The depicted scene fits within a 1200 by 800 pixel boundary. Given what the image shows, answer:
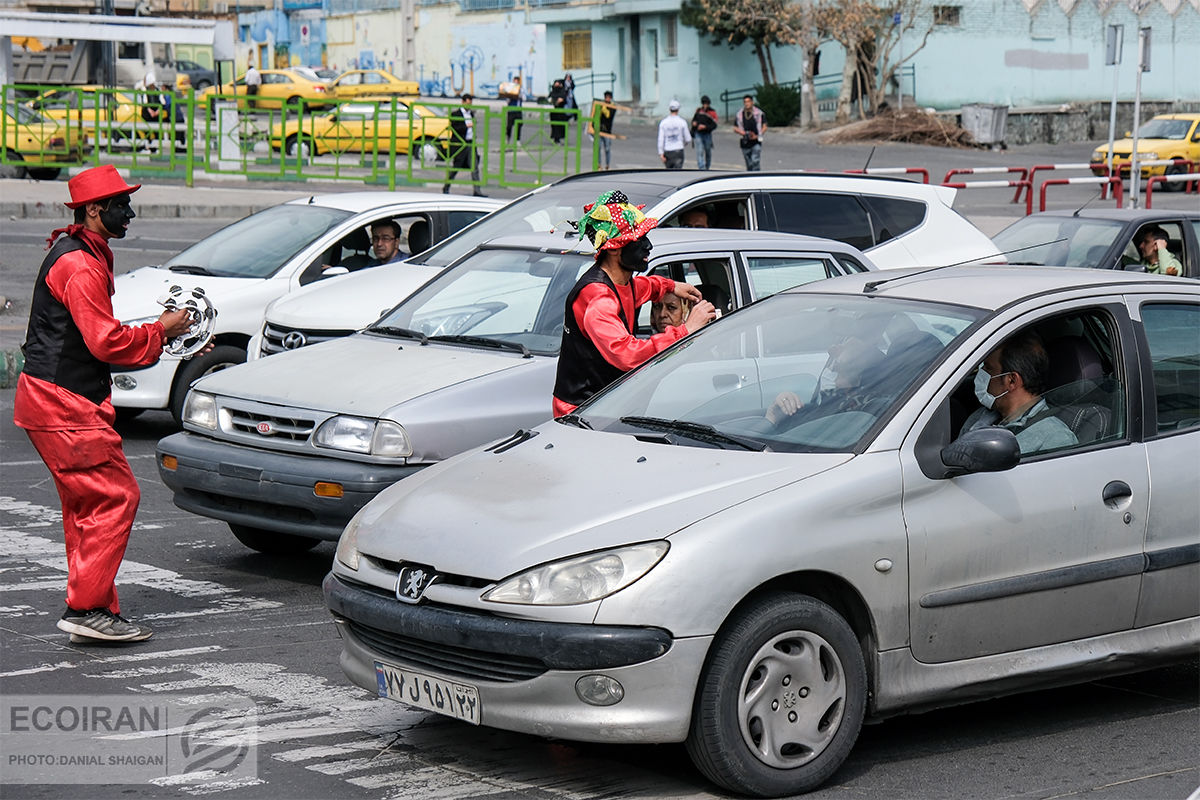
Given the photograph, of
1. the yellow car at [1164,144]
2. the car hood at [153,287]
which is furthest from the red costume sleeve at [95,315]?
the yellow car at [1164,144]

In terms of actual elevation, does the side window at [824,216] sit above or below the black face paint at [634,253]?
below

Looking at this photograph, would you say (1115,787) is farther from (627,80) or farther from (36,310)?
(627,80)

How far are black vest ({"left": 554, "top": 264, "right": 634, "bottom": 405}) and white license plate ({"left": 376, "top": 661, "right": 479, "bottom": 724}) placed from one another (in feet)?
6.86

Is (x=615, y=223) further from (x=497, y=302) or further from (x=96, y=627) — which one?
(x=96, y=627)

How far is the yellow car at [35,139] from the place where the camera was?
30.0 m

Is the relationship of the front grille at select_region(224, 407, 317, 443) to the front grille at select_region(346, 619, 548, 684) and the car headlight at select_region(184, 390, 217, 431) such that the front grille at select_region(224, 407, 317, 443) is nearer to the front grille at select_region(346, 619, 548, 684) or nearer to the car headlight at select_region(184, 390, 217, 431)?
the car headlight at select_region(184, 390, 217, 431)

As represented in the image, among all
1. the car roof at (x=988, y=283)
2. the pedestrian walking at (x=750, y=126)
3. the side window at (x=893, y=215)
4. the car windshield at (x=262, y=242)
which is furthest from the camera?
the pedestrian walking at (x=750, y=126)

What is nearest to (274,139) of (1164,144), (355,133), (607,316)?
(355,133)

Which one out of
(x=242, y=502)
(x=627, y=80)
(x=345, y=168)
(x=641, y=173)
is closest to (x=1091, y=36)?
(x=627, y=80)

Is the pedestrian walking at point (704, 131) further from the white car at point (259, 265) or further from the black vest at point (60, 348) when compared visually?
the black vest at point (60, 348)

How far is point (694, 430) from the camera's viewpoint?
222 inches

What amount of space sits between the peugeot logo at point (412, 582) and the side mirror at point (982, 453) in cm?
167

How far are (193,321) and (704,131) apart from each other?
33129mm

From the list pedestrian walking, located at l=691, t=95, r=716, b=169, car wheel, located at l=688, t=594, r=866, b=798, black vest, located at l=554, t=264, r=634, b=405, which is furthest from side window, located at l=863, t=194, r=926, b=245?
pedestrian walking, located at l=691, t=95, r=716, b=169
